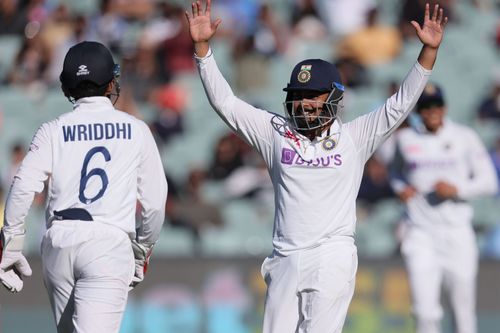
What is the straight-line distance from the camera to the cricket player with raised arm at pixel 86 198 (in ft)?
20.1

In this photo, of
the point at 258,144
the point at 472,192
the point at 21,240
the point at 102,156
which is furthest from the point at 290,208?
the point at 472,192

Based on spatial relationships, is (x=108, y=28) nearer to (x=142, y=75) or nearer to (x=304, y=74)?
(x=142, y=75)

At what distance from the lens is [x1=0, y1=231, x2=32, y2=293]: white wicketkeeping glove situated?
6.27 metres

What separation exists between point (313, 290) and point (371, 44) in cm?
930

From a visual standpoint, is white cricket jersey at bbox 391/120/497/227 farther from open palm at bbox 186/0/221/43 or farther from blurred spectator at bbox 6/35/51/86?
blurred spectator at bbox 6/35/51/86

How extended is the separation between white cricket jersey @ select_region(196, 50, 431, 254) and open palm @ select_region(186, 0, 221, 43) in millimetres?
112

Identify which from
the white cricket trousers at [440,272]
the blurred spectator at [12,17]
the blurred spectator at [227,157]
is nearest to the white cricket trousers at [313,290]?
the white cricket trousers at [440,272]

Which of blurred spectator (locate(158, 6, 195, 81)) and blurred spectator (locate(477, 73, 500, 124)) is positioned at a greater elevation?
blurred spectator (locate(158, 6, 195, 81))

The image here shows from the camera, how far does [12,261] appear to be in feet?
20.7

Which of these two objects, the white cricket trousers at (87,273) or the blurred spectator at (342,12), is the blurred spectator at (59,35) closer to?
the blurred spectator at (342,12)

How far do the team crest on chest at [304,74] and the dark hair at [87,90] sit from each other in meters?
1.01

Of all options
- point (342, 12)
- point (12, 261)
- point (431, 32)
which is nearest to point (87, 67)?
point (12, 261)

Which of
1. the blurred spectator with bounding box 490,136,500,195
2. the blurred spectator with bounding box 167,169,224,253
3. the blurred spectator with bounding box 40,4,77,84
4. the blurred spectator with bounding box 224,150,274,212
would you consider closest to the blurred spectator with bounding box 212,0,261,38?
the blurred spectator with bounding box 40,4,77,84

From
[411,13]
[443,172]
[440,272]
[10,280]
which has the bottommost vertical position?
[440,272]
